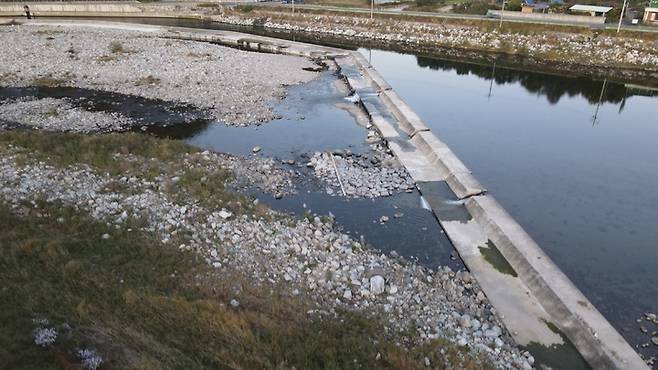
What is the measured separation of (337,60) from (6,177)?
34.7 meters

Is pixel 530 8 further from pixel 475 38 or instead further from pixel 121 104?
pixel 121 104

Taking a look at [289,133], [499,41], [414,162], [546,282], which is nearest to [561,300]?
[546,282]

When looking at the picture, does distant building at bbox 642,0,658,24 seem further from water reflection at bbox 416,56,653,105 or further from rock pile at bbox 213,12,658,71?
water reflection at bbox 416,56,653,105

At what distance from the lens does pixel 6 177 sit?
16.5m

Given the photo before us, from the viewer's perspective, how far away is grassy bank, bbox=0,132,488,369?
362 inches

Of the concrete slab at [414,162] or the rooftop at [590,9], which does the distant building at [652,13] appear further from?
the concrete slab at [414,162]

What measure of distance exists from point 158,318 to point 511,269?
1052cm

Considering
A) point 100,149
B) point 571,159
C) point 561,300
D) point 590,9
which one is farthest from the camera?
point 590,9

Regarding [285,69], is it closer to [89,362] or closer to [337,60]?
[337,60]

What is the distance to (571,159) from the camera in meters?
24.4

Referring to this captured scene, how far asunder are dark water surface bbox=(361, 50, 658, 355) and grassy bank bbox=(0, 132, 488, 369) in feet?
25.7

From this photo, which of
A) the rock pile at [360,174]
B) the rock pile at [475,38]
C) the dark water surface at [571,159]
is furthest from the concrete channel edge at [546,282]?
the rock pile at [475,38]

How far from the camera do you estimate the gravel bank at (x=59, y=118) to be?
82.2 ft

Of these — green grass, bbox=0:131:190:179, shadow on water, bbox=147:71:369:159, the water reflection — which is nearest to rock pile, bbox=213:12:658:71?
the water reflection
